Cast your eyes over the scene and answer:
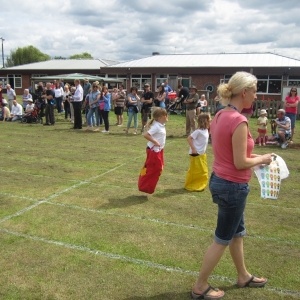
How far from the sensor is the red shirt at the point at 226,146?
276 cm

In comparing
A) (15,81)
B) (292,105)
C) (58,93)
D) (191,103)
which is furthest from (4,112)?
(15,81)

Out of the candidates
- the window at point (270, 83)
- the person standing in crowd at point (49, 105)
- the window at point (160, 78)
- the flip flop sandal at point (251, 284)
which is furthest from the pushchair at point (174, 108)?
the flip flop sandal at point (251, 284)

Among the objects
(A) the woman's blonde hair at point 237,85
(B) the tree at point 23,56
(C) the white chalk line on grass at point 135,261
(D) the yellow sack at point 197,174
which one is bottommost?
(C) the white chalk line on grass at point 135,261

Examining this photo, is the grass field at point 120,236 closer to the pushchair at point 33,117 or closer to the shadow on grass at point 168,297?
the shadow on grass at point 168,297

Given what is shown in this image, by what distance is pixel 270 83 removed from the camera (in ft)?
104

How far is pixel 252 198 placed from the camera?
6.14 m

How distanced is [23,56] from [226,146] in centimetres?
9952

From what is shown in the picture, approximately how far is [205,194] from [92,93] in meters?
9.36

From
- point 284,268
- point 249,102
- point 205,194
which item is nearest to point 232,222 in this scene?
point 249,102

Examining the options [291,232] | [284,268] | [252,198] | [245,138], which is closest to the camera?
[245,138]

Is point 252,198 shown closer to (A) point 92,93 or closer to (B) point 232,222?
(B) point 232,222

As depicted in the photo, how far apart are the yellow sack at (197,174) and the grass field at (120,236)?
0.65 ft

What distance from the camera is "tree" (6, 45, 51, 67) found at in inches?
3620

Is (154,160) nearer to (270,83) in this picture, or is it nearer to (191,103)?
(191,103)
